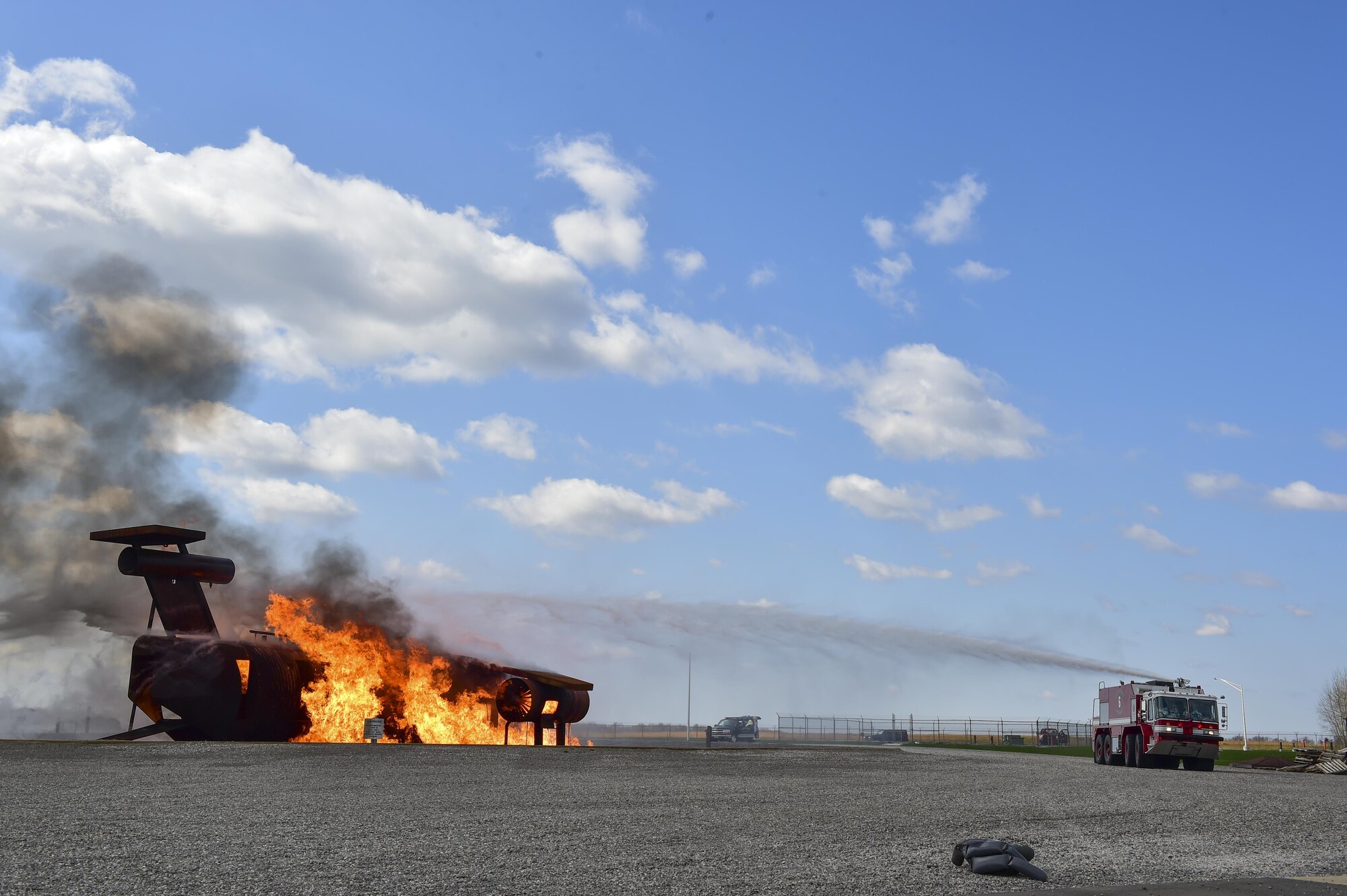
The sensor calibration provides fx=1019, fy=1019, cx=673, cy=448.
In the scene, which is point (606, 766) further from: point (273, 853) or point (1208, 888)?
point (1208, 888)

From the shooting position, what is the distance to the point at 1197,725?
35.2 m

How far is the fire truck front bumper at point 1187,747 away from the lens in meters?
35.0

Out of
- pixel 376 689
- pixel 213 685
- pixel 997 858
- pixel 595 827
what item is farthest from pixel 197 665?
pixel 997 858

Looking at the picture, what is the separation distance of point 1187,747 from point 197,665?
35.8 meters

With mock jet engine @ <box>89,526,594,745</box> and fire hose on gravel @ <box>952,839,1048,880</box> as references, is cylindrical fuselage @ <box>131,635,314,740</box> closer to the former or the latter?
mock jet engine @ <box>89,526,594,745</box>

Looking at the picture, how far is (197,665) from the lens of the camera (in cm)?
3834

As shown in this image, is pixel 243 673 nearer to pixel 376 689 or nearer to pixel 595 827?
pixel 376 689

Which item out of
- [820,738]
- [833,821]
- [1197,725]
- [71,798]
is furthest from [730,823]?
[820,738]

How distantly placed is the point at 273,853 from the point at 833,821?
8.10m

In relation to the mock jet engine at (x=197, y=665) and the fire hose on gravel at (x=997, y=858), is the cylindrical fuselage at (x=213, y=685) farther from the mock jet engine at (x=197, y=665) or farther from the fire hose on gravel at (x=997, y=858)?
the fire hose on gravel at (x=997, y=858)

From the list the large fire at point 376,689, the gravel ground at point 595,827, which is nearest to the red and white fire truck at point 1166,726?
the gravel ground at point 595,827

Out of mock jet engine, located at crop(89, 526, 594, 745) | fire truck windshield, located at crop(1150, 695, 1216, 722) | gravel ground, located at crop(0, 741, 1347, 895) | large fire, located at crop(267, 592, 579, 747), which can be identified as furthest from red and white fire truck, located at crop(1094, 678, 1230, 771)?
mock jet engine, located at crop(89, 526, 594, 745)

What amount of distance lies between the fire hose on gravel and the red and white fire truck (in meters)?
27.3

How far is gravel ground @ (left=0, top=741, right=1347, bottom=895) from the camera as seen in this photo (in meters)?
10.5
